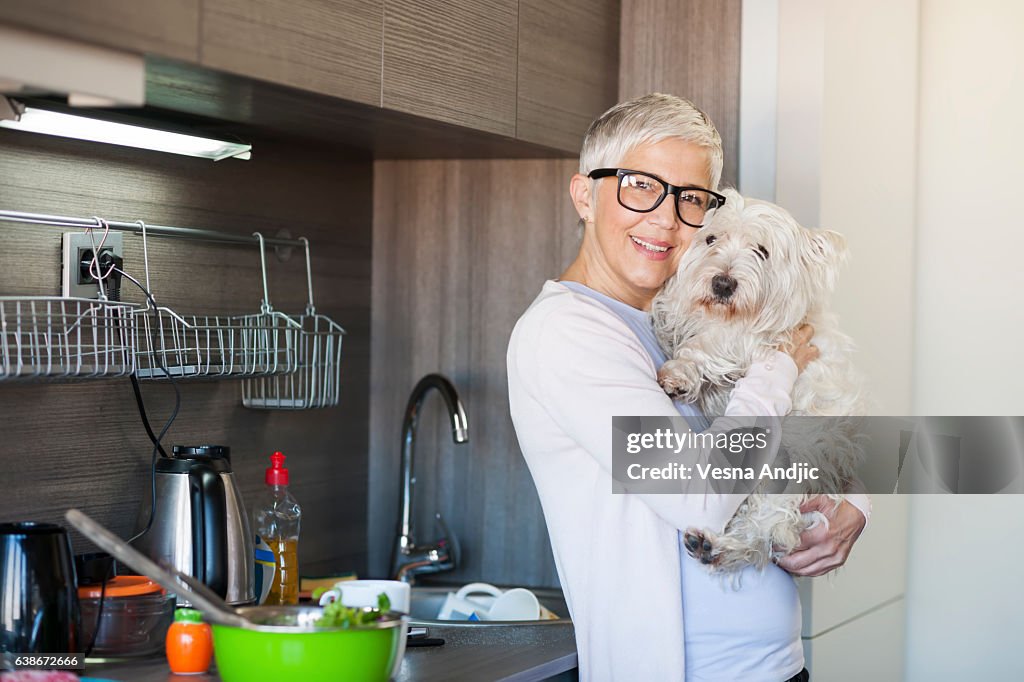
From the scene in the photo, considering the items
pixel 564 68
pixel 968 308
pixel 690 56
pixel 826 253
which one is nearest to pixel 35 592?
pixel 826 253

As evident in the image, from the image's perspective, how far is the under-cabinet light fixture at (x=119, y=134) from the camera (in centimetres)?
162

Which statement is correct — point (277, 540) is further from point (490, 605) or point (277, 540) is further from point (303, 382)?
point (490, 605)

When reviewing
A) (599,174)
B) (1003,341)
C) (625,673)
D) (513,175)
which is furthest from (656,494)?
(1003,341)

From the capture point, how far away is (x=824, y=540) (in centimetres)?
176

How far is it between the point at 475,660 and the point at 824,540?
1.88 feet

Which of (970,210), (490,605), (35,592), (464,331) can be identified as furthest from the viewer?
(970,210)

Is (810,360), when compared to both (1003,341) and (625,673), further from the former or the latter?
(1003,341)

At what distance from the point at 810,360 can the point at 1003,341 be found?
43.9 inches

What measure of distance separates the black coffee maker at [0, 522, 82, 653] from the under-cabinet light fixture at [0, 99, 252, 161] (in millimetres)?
569

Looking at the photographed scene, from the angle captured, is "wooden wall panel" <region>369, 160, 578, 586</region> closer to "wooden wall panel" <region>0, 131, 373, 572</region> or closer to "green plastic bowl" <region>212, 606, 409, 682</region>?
"wooden wall panel" <region>0, 131, 373, 572</region>

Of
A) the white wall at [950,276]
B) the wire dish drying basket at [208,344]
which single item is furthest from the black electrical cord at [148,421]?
the white wall at [950,276]

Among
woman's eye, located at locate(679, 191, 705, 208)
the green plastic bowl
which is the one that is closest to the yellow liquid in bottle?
the green plastic bowl

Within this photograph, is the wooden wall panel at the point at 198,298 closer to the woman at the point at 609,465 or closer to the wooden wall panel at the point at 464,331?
the wooden wall panel at the point at 464,331

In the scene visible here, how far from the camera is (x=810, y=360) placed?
1.78 meters
